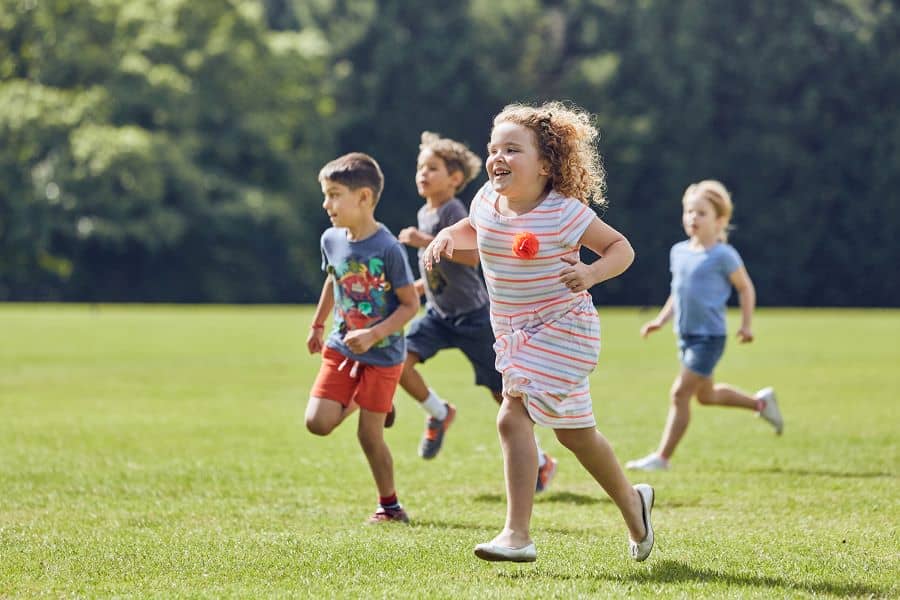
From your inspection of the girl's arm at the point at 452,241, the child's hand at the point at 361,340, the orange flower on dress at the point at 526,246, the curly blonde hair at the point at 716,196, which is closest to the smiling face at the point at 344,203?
the child's hand at the point at 361,340

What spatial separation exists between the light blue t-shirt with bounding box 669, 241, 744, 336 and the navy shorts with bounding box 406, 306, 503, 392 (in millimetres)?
1631

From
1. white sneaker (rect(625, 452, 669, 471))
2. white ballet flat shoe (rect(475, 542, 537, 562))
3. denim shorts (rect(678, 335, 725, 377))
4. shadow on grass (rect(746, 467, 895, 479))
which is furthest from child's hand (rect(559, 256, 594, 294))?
denim shorts (rect(678, 335, 725, 377))

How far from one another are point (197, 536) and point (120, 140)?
38480 millimetres

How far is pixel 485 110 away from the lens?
5178cm

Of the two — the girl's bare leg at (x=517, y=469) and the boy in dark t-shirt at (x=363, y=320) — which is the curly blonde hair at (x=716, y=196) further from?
the girl's bare leg at (x=517, y=469)

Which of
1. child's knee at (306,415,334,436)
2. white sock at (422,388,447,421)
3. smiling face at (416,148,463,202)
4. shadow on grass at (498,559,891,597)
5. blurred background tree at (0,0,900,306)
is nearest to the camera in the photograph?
shadow on grass at (498,559,891,597)

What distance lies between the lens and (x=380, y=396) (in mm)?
6582

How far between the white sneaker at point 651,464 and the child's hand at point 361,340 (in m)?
2.83

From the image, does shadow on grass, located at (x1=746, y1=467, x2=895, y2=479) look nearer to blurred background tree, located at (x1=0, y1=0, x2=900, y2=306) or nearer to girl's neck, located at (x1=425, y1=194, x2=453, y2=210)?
girl's neck, located at (x1=425, y1=194, x2=453, y2=210)

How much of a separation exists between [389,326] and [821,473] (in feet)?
11.2

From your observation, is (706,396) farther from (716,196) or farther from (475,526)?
(475,526)

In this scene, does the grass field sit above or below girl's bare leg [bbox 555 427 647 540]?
below

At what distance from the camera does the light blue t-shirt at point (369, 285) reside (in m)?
6.55

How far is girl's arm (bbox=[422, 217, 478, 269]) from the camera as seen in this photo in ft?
17.9
